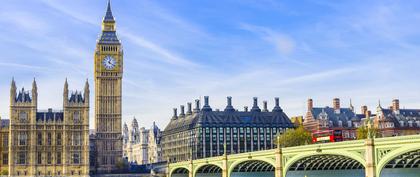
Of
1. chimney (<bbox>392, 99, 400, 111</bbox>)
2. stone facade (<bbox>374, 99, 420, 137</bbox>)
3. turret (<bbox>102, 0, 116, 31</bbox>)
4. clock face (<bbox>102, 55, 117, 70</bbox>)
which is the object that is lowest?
stone facade (<bbox>374, 99, 420, 137</bbox>)

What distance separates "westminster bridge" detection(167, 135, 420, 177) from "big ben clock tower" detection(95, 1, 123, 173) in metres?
40.9

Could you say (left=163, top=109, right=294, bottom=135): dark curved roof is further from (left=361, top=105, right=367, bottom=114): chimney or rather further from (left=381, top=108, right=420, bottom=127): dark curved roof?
(left=381, top=108, right=420, bottom=127): dark curved roof

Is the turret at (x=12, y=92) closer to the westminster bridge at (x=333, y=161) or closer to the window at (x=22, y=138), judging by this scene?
the window at (x=22, y=138)

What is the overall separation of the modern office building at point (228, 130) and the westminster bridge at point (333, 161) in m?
47.2

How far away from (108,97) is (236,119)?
31523 mm

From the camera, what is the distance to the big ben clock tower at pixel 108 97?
160625 mm

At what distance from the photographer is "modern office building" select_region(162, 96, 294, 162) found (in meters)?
172

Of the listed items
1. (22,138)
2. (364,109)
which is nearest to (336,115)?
(364,109)

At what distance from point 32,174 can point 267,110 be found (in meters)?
60.7

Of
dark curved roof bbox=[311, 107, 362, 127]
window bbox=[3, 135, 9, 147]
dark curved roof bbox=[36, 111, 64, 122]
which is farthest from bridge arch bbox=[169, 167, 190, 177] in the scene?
dark curved roof bbox=[311, 107, 362, 127]

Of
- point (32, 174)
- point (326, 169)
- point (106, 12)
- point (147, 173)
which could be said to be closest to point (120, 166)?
point (147, 173)

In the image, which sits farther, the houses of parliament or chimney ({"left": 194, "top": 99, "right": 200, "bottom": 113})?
chimney ({"left": 194, "top": 99, "right": 200, "bottom": 113})

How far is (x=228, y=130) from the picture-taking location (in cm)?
17388

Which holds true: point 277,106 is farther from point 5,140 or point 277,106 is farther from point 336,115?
point 5,140
